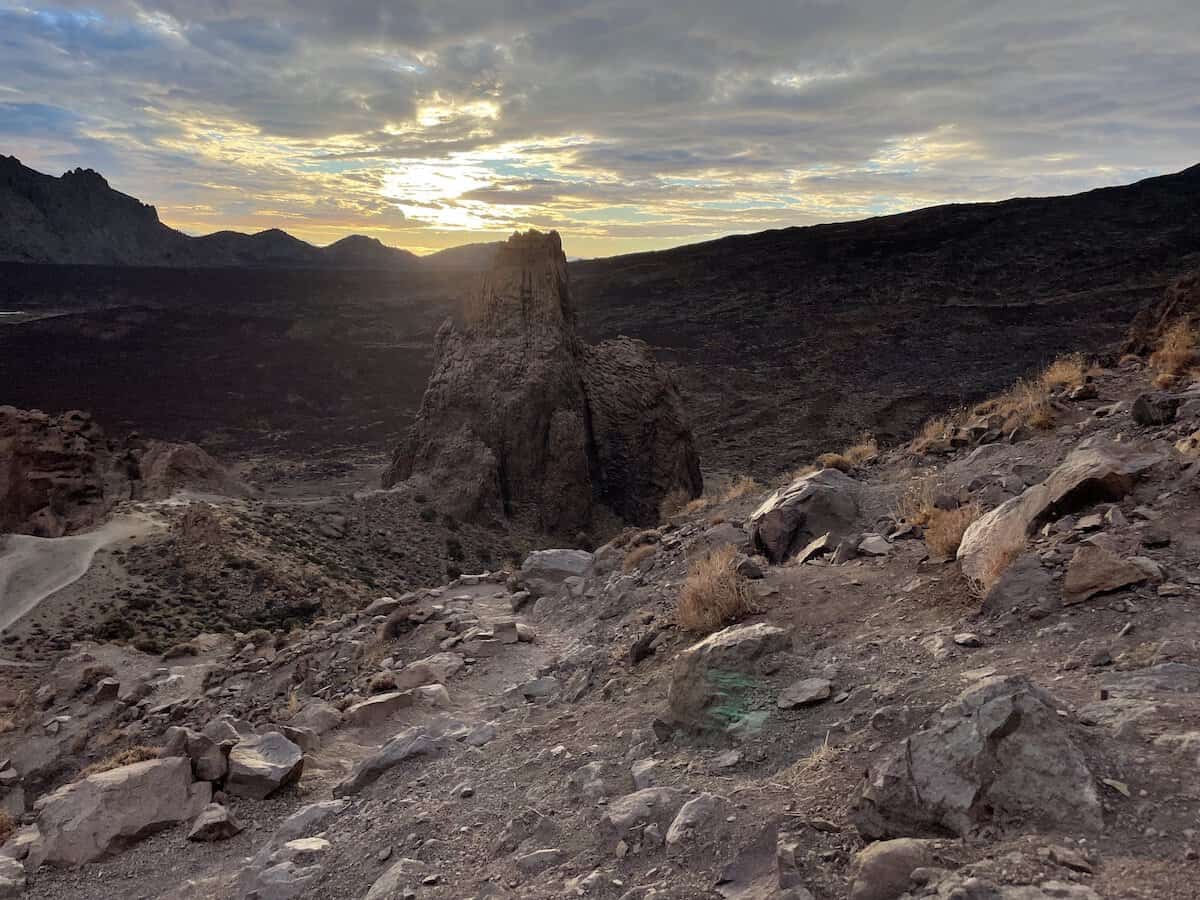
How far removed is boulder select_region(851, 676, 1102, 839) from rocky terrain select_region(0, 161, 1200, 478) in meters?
28.9

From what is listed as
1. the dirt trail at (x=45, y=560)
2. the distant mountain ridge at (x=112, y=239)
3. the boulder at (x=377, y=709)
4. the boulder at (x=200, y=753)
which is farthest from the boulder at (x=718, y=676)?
the distant mountain ridge at (x=112, y=239)

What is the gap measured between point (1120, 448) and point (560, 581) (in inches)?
285

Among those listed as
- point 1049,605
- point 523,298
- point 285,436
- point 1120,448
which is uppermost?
point 523,298

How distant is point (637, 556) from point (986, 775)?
7.32m

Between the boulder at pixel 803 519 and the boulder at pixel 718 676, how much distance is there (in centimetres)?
272

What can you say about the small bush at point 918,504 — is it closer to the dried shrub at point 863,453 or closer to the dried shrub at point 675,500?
the dried shrub at point 863,453

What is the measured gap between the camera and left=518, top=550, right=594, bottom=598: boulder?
11305 millimetres

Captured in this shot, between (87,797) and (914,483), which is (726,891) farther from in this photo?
(914,483)

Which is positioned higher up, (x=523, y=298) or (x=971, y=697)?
(x=523, y=298)

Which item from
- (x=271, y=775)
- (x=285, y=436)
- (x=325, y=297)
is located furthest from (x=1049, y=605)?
(x=325, y=297)

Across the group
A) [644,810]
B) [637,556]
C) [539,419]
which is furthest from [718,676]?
[539,419]

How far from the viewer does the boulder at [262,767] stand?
6.52 metres

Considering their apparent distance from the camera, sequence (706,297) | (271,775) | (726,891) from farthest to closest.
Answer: (706,297)
(271,775)
(726,891)

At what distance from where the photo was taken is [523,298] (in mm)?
23141
